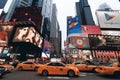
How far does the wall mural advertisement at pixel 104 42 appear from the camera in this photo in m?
73.3

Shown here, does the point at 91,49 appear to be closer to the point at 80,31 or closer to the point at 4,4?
the point at 80,31

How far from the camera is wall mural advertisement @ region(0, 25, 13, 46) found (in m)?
57.8

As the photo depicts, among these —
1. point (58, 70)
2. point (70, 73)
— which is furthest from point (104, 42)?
point (58, 70)

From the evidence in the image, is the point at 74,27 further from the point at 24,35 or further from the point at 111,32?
the point at 24,35

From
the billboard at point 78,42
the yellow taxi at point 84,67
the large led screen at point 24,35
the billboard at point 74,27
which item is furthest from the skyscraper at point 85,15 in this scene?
the yellow taxi at point 84,67

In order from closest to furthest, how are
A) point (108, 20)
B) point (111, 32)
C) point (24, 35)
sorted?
point (24, 35)
point (111, 32)
point (108, 20)

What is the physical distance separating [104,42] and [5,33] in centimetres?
4095

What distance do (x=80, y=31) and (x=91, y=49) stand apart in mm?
9749

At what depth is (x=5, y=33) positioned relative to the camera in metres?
58.8

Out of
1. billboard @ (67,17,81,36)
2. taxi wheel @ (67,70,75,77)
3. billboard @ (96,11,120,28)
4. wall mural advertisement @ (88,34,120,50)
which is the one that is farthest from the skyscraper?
taxi wheel @ (67,70,75,77)

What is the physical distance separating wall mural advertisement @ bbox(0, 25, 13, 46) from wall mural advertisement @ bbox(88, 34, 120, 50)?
111ft

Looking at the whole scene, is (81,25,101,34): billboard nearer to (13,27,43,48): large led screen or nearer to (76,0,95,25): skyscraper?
(13,27,43,48): large led screen

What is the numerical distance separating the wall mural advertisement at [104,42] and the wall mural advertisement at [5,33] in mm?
33775

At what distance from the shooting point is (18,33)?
57.4m
